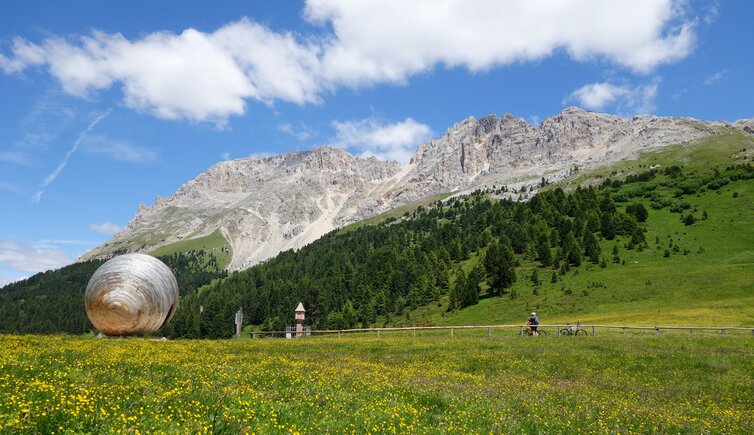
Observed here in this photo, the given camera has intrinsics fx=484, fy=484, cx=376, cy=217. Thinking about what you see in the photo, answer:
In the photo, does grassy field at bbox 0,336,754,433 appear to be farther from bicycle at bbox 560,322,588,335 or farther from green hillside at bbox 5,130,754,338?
green hillside at bbox 5,130,754,338

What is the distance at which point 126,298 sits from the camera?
29781mm

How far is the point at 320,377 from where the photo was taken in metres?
14.8

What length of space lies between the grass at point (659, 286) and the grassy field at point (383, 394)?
1373 inches

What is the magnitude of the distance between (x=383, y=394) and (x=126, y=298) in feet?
75.3

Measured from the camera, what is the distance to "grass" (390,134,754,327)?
5875 centimetres

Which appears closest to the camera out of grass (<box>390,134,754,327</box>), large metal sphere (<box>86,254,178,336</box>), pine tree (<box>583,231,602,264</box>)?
large metal sphere (<box>86,254,178,336</box>)

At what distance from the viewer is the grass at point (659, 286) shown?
5875 cm

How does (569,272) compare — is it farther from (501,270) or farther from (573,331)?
(573,331)

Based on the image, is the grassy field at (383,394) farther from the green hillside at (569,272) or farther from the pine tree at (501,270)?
the pine tree at (501,270)

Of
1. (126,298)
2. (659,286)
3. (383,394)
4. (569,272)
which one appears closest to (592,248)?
(569,272)

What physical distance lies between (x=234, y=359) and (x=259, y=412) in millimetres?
11316

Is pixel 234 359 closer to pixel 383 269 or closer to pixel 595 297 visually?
pixel 595 297

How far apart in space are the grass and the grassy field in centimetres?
3487

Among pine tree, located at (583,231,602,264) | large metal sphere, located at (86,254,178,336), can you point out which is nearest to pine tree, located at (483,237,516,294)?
pine tree, located at (583,231,602,264)
